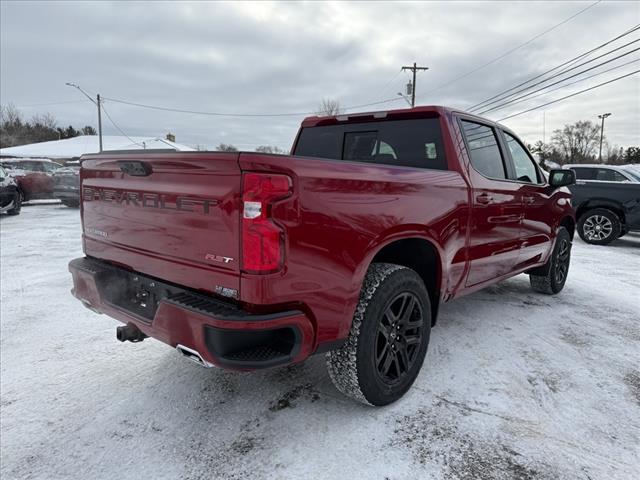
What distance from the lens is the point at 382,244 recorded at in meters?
2.34

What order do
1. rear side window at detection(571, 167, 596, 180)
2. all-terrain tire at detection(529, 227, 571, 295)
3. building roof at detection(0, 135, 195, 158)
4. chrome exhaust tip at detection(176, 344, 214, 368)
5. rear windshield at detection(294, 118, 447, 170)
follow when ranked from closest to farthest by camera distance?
chrome exhaust tip at detection(176, 344, 214, 368), rear windshield at detection(294, 118, 447, 170), all-terrain tire at detection(529, 227, 571, 295), rear side window at detection(571, 167, 596, 180), building roof at detection(0, 135, 195, 158)

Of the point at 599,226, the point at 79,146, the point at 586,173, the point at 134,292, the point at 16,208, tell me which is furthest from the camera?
the point at 79,146

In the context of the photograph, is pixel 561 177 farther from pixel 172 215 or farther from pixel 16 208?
pixel 16 208

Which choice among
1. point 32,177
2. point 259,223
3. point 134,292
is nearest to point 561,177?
point 259,223

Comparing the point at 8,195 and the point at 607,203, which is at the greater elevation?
the point at 607,203

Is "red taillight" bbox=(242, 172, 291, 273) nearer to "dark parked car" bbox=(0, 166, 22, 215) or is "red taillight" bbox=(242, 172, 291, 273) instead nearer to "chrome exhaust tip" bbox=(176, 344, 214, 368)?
"chrome exhaust tip" bbox=(176, 344, 214, 368)

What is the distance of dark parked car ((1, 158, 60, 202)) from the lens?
15.5 metres

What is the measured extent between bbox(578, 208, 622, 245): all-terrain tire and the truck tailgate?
10.0m

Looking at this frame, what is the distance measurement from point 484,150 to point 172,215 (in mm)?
2713

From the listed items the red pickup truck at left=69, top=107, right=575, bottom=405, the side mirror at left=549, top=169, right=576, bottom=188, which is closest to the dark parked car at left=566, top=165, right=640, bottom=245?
the side mirror at left=549, top=169, right=576, bottom=188

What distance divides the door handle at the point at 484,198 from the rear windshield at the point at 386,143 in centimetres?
41

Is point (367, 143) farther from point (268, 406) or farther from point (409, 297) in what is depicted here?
point (268, 406)

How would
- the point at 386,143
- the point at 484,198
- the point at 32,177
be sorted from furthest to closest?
the point at 32,177, the point at 386,143, the point at 484,198

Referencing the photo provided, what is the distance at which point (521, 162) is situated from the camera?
428cm
